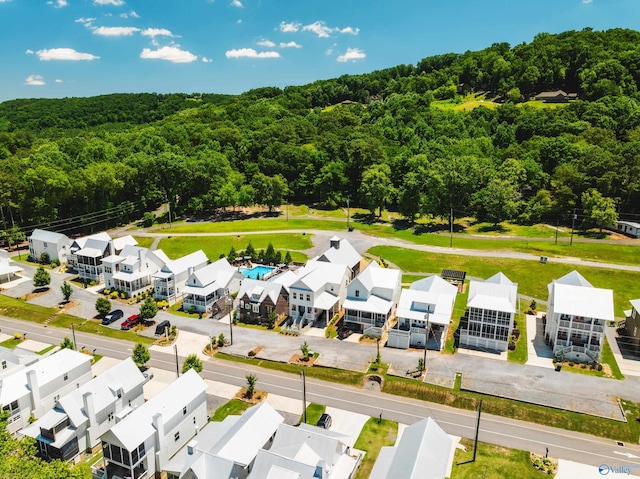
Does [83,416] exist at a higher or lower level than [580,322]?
lower

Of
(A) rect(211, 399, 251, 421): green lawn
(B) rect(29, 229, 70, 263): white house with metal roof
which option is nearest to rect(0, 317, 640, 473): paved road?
(A) rect(211, 399, 251, 421): green lawn

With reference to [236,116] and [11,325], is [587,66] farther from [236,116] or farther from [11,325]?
[11,325]

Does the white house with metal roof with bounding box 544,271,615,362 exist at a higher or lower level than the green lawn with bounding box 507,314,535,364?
higher

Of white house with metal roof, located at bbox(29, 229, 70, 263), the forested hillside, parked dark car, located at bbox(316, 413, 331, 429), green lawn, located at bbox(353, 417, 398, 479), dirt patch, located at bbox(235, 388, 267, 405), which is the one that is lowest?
green lawn, located at bbox(353, 417, 398, 479)

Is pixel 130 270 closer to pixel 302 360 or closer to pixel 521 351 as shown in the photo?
pixel 302 360

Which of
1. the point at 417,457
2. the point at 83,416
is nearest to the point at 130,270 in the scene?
the point at 83,416

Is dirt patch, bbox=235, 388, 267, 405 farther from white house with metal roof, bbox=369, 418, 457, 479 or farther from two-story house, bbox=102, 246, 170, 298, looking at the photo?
two-story house, bbox=102, 246, 170, 298
